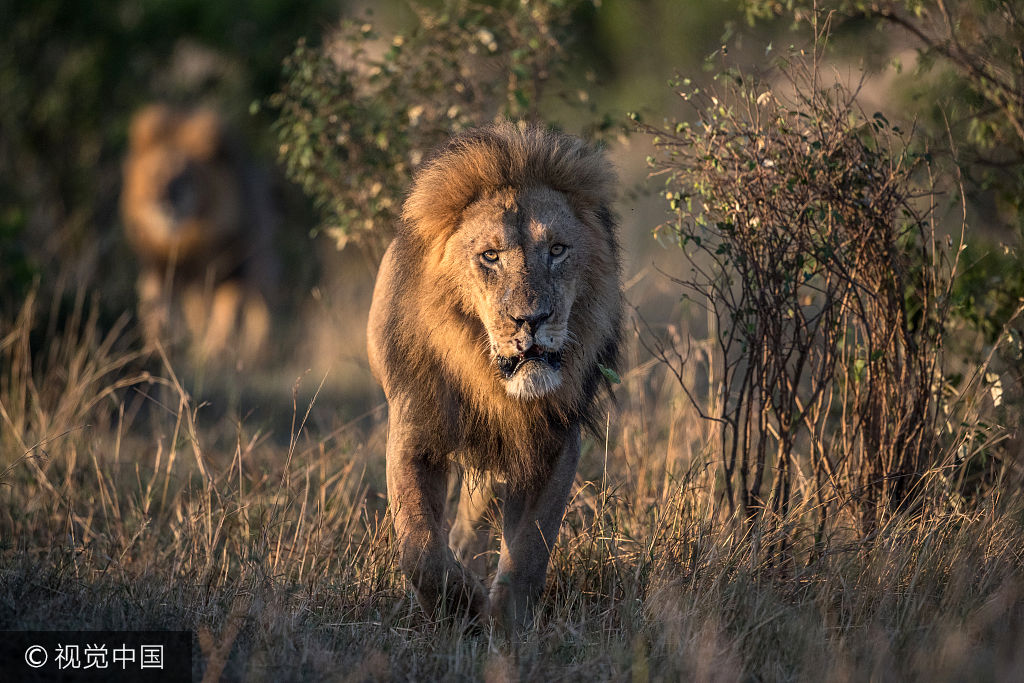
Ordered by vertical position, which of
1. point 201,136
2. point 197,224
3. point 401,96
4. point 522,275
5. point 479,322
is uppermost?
point 201,136

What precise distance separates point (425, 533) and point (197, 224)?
305 inches

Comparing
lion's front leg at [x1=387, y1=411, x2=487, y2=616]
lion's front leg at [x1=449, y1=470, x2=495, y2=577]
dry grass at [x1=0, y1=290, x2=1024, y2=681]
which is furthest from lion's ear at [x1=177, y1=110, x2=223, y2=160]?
lion's front leg at [x1=387, y1=411, x2=487, y2=616]

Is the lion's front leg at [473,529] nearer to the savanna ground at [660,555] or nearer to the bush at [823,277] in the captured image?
the savanna ground at [660,555]

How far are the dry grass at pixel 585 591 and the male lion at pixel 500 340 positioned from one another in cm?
21

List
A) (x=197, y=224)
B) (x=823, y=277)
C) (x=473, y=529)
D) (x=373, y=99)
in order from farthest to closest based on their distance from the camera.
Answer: (x=197, y=224)
(x=373, y=99)
(x=473, y=529)
(x=823, y=277)

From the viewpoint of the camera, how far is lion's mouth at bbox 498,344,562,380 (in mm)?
3699

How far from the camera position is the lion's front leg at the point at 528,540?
4.03 metres

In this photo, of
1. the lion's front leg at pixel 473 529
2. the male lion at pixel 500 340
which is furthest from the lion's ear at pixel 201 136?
the male lion at pixel 500 340

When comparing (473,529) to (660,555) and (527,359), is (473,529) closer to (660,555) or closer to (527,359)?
(660,555)

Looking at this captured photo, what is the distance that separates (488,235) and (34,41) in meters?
10.3

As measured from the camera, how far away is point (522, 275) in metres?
3.77

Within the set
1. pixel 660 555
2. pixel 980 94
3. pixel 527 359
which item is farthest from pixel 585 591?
pixel 980 94

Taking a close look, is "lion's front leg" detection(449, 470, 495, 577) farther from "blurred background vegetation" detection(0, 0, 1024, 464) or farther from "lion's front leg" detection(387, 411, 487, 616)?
"blurred background vegetation" detection(0, 0, 1024, 464)

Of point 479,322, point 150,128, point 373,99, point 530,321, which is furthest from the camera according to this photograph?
point 150,128
